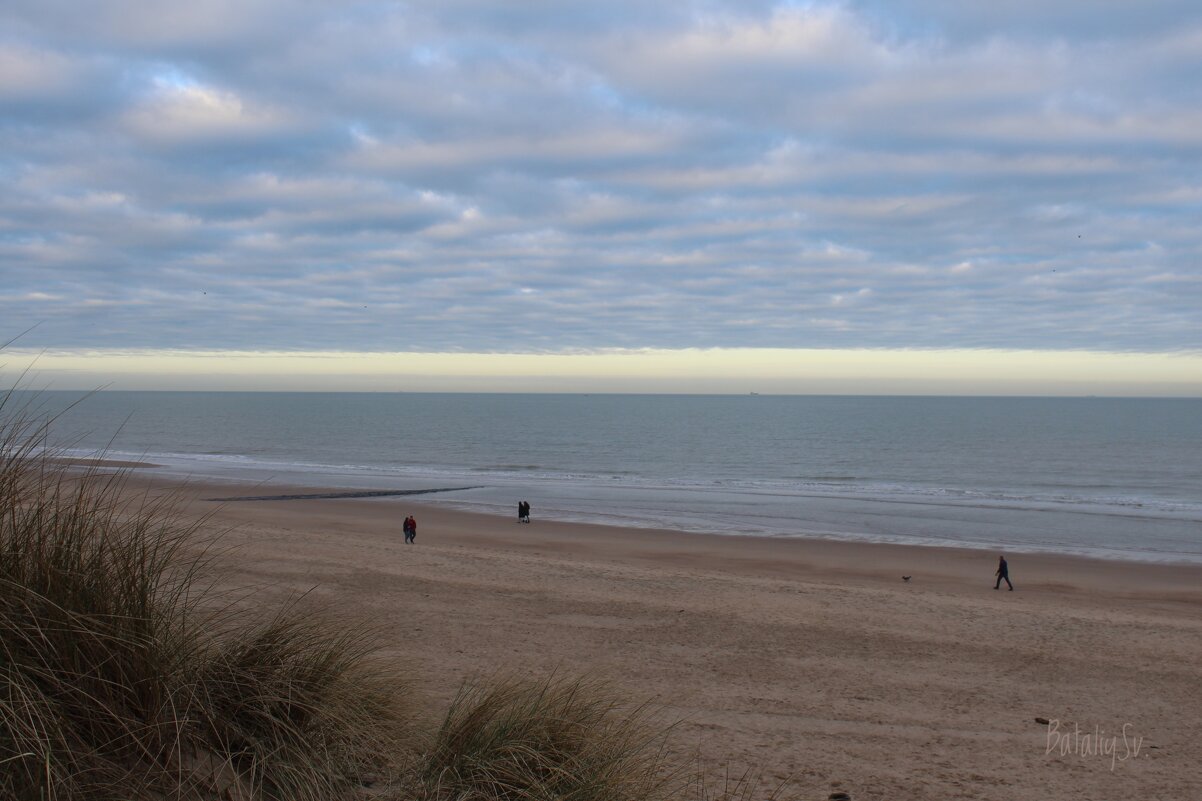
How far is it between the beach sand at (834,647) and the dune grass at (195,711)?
1.66 m

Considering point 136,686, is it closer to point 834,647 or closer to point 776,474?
point 834,647

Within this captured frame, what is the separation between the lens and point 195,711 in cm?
447

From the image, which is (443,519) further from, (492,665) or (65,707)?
(65,707)

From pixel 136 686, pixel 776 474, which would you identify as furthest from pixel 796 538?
pixel 776 474

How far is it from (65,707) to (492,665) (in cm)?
731

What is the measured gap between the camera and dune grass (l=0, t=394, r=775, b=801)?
12.8 feet

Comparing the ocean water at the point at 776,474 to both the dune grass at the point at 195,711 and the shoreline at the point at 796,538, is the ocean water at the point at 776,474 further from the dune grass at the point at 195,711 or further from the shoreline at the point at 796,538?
the dune grass at the point at 195,711

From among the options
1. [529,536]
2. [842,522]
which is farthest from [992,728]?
[842,522]

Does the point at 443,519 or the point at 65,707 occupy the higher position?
the point at 65,707

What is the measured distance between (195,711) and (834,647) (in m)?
10.9

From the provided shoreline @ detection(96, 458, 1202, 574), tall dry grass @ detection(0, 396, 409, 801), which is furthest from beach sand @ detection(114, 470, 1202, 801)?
tall dry grass @ detection(0, 396, 409, 801)

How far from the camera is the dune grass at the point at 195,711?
3.91 meters

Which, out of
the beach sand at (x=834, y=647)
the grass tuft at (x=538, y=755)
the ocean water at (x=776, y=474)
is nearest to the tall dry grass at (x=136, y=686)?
the grass tuft at (x=538, y=755)

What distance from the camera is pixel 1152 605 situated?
65.5ft
